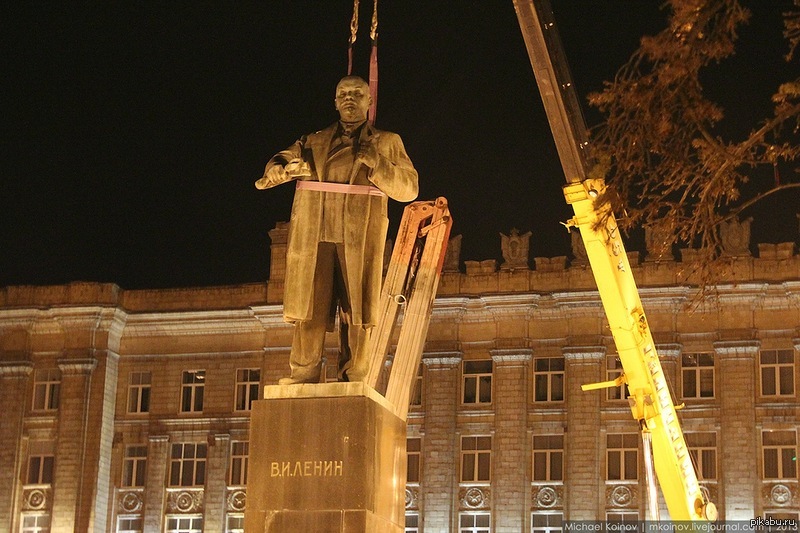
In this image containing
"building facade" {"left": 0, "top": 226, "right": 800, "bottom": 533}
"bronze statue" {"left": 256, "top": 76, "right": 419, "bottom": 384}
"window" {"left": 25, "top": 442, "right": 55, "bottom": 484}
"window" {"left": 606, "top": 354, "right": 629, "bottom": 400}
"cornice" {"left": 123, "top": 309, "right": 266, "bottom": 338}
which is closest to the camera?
"bronze statue" {"left": 256, "top": 76, "right": 419, "bottom": 384}

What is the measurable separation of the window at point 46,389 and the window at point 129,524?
4676 mm

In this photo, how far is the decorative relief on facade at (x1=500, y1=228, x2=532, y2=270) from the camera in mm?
46719

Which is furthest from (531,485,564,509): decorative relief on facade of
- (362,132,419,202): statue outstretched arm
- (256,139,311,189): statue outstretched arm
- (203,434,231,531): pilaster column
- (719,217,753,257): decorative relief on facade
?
(256,139,311,189): statue outstretched arm

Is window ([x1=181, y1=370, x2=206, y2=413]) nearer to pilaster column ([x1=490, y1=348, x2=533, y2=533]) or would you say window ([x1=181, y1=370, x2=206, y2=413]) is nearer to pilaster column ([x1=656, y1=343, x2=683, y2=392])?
pilaster column ([x1=490, y1=348, x2=533, y2=533])

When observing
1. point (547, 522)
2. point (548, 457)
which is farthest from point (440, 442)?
point (547, 522)

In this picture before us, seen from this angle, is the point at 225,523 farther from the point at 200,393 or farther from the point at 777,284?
the point at 777,284

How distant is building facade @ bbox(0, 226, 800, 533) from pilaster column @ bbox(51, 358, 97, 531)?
6cm

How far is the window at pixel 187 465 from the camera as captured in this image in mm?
47812

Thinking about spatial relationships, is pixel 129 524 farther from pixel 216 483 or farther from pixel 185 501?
pixel 216 483

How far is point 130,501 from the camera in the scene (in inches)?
1884

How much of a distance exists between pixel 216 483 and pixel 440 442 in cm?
797

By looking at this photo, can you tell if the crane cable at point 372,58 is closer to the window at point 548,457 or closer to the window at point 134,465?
the window at point 548,457

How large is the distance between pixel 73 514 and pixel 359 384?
126 feet

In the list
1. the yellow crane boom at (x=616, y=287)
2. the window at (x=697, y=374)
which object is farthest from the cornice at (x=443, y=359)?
the yellow crane boom at (x=616, y=287)
